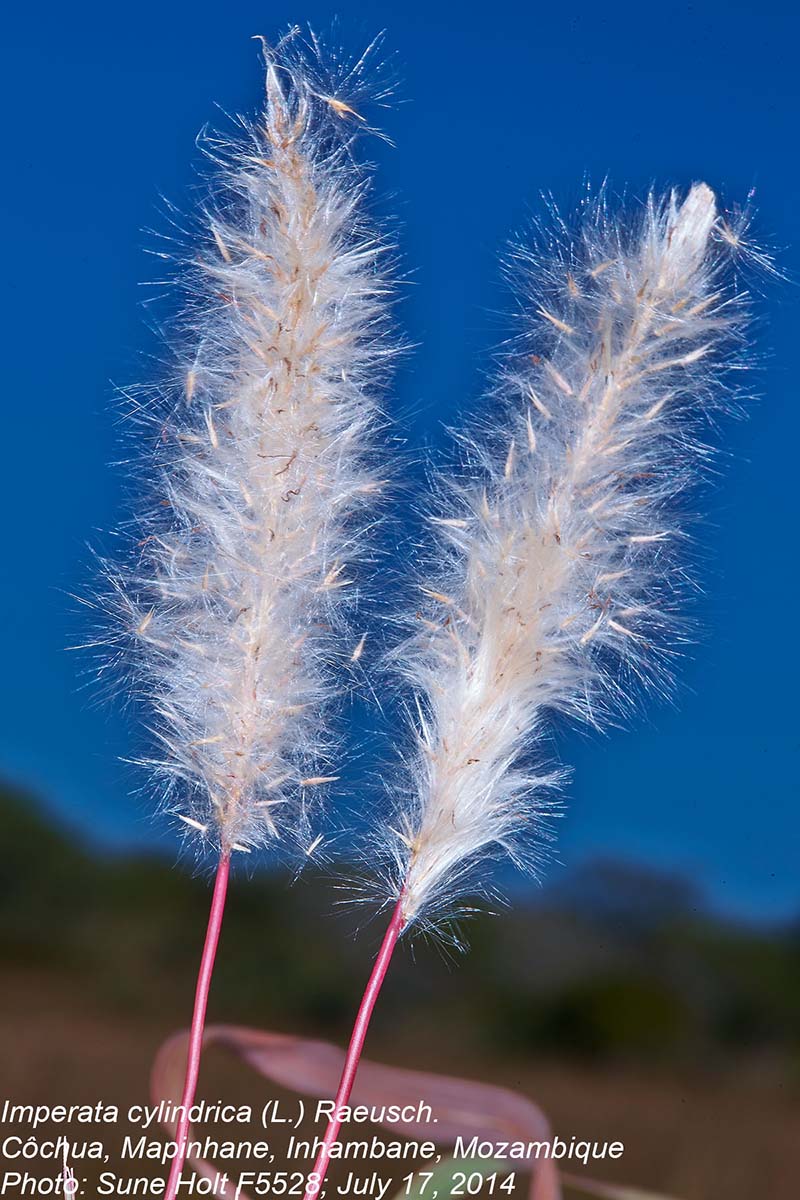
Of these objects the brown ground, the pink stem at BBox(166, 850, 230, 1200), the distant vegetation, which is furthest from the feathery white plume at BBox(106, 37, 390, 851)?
the brown ground

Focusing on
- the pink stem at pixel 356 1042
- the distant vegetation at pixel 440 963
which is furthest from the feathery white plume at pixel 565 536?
the distant vegetation at pixel 440 963

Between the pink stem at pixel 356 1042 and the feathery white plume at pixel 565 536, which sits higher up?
the feathery white plume at pixel 565 536

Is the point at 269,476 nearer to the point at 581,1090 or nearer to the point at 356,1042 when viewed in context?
the point at 356,1042

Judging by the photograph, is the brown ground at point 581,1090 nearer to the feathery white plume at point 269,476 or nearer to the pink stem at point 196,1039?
the pink stem at point 196,1039

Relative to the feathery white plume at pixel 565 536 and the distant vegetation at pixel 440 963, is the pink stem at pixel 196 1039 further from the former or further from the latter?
the distant vegetation at pixel 440 963

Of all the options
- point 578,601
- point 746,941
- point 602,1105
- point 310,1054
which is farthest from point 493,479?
point 602,1105

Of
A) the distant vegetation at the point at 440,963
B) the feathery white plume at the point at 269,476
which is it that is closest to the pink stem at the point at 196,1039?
the feathery white plume at the point at 269,476

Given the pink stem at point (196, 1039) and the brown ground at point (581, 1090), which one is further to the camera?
the brown ground at point (581, 1090)
